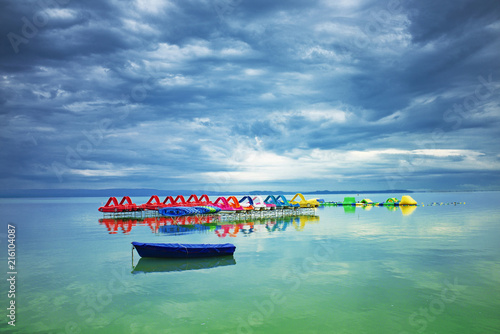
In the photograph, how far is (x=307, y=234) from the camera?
3822cm

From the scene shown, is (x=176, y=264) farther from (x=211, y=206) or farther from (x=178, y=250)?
(x=211, y=206)

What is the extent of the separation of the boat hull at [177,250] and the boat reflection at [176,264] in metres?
0.37

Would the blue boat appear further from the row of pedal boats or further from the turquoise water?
the row of pedal boats

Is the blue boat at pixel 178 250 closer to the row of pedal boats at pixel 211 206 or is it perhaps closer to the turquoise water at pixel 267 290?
the turquoise water at pixel 267 290

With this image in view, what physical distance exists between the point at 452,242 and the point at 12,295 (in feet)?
124

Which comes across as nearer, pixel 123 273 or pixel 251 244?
pixel 123 273

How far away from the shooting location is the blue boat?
23.9 m

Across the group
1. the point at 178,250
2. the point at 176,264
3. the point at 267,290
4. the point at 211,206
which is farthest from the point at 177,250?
the point at 211,206

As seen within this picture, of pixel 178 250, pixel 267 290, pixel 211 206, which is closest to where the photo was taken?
pixel 267 290

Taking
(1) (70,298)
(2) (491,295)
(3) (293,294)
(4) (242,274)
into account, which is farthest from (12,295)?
(2) (491,295)

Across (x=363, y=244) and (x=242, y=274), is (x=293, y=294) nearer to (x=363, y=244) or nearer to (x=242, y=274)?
(x=242, y=274)

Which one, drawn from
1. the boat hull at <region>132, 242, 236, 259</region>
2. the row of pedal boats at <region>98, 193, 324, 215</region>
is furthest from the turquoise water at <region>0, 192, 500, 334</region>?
the row of pedal boats at <region>98, 193, 324, 215</region>

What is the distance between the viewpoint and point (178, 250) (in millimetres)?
23812

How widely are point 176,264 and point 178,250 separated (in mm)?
1038
